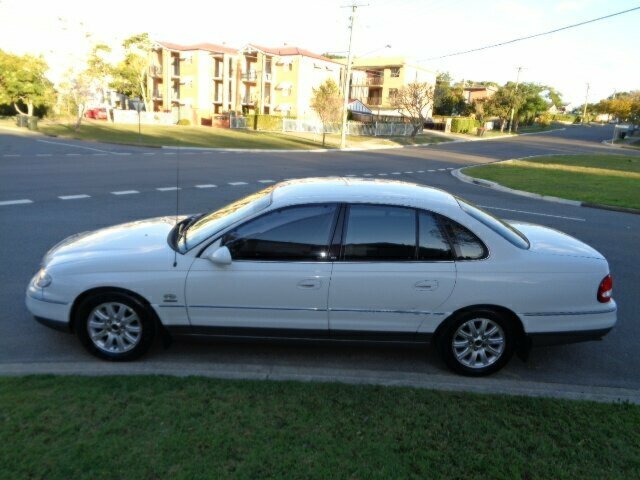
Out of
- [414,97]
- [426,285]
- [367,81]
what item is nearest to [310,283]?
[426,285]

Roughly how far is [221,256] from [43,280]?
1.54m

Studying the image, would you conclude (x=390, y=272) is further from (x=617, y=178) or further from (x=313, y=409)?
(x=617, y=178)

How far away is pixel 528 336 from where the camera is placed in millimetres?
4129

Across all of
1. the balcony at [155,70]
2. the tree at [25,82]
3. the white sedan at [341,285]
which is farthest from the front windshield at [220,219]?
the balcony at [155,70]

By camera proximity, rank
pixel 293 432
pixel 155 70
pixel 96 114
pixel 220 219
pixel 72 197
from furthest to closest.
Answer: pixel 155 70, pixel 96 114, pixel 72 197, pixel 220 219, pixel 293 432

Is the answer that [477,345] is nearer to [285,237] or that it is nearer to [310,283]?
[310,283]

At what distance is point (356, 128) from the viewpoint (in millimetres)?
54438

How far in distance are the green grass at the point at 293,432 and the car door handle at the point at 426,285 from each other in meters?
0.81

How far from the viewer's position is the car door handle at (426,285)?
3984 millimetres

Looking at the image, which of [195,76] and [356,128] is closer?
[356,128]

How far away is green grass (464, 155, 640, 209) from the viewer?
15.3 m

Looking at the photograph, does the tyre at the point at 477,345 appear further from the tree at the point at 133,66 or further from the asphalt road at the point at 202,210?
the tree at the point at 133,66

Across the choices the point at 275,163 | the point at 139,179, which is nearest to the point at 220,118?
the point at 275,163

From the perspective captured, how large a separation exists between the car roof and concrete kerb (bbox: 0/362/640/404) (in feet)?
4.49
